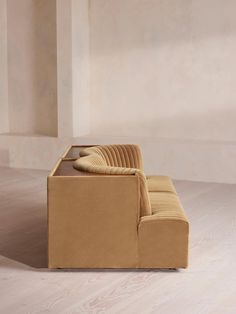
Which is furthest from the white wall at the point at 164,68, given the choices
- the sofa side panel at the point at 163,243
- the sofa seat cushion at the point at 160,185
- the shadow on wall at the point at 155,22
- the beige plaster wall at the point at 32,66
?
the sofa side panel at the point at 163,243

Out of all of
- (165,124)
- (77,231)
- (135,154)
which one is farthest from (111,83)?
(77,231)

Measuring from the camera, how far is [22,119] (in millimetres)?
11422

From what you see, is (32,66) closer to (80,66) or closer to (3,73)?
(3,73)

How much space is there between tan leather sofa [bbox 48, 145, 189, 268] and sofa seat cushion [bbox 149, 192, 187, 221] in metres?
0.02

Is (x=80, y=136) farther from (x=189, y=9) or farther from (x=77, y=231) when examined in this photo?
(x=77, y=231)

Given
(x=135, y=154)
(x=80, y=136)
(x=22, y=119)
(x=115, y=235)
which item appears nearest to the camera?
(x=115, y=235)

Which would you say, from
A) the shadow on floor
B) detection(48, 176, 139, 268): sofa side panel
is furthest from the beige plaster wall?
detection(48, 176, 139, 268): sofa side panel

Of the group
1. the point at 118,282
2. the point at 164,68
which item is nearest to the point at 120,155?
the point at 118,282

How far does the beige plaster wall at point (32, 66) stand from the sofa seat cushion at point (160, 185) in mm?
4158

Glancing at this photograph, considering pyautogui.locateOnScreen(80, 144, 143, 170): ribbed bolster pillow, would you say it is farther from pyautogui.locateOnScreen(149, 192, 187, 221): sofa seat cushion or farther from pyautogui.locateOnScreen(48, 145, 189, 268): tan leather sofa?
pyautogui.locateOnScreen(48, 145, 189, 268): tan leather sofa

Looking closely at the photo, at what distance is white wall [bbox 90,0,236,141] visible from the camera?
388 inches

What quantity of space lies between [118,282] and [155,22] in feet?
19.6

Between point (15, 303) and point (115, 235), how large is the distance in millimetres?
1036

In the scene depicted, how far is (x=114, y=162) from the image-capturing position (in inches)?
264
